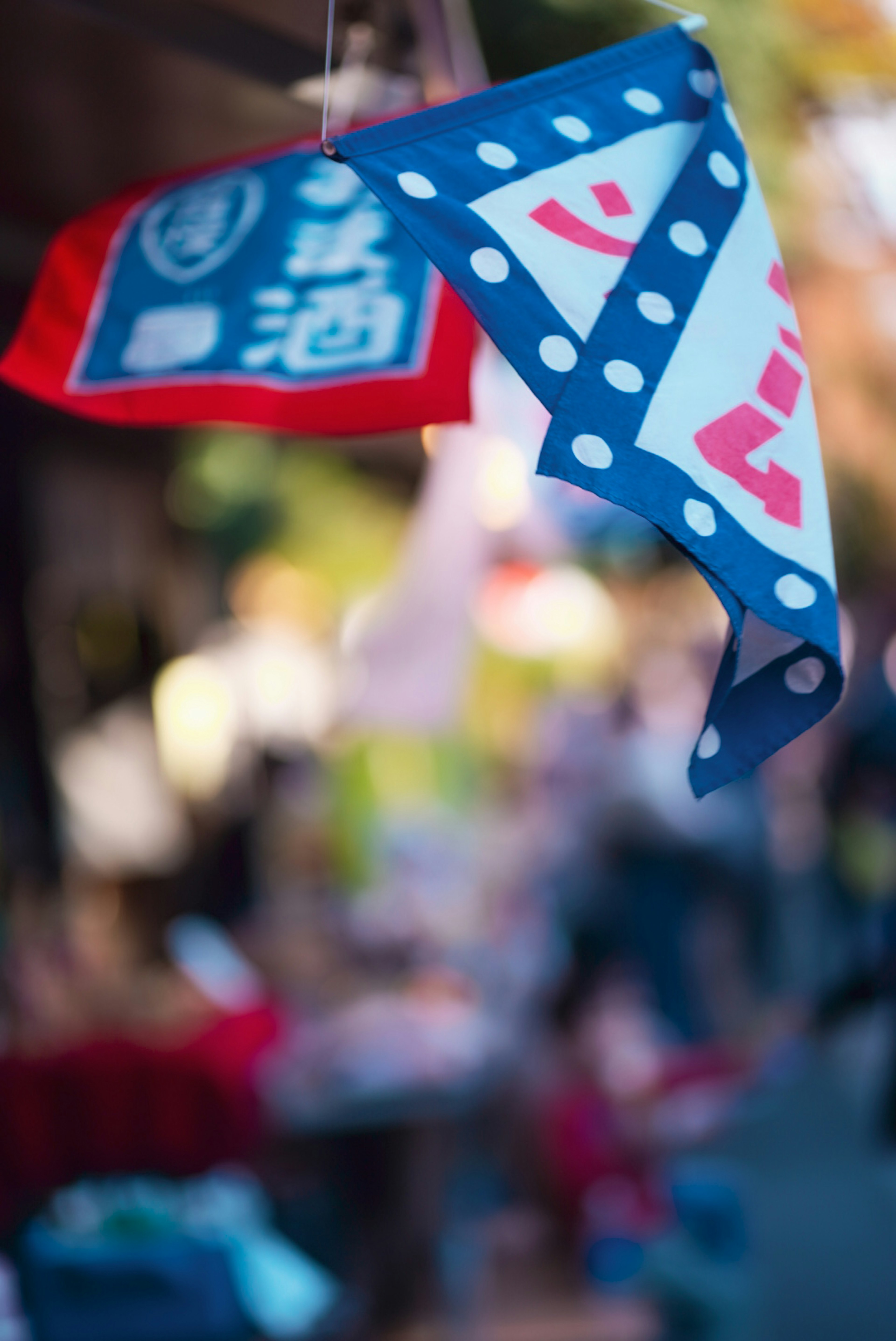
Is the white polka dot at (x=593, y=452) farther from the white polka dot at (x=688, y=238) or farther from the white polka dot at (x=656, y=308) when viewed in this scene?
the white polka dot at (x=688, y=238)

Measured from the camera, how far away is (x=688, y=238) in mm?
1996

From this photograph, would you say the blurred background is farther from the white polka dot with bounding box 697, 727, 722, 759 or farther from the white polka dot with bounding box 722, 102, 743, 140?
the white polka dot with bounding box 697, 727, 722, 759

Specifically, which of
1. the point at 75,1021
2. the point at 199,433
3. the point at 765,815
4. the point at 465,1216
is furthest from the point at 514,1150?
the point at 199,433

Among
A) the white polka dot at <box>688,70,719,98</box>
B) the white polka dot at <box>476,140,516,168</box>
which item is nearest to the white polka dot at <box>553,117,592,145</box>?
the white polka dot at <box>476,140,516,168</box>

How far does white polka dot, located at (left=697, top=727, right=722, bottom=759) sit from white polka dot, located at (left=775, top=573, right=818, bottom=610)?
0.65 feet

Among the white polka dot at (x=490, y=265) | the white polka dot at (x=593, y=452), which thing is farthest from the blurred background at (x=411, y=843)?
the white polka dot at (x=593, y=452)

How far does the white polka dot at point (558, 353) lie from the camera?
175cm

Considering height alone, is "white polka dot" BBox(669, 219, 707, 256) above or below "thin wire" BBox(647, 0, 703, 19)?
below

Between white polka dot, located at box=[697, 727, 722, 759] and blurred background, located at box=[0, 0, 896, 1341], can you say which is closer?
white polka dot, located at box=[697, 727, 722, 759]

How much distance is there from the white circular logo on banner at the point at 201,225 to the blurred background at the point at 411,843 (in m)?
0.28

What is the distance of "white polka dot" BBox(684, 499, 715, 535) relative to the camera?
1732mm

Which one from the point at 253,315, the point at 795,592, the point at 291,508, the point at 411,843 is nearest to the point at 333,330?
the point at 253,315

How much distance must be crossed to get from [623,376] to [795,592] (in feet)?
1.23

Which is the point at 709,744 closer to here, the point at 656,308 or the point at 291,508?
the point at 656,308
